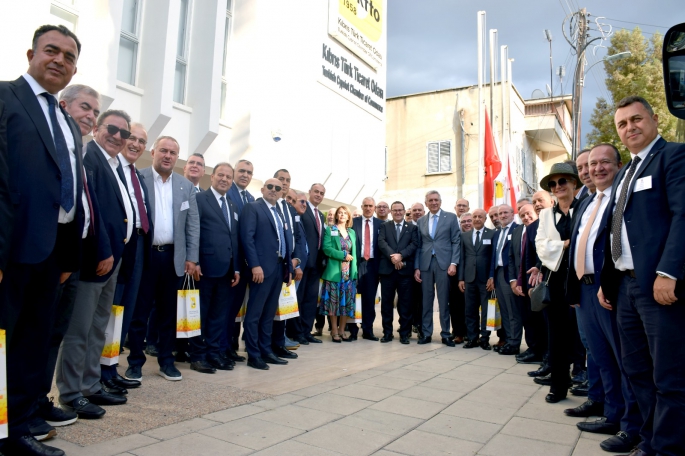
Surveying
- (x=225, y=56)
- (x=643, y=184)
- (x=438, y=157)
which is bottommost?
(x=643, y=184)

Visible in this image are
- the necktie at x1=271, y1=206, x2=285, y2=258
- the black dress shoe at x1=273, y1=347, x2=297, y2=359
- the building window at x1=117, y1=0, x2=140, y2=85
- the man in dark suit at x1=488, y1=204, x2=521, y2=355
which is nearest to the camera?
the necktie at x1=271, y1=206, x2=285, y2=258

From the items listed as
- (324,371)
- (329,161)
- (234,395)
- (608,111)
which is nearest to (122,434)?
(234,395)

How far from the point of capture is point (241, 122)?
35.1ft

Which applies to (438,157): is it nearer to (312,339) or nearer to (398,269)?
(398,269)

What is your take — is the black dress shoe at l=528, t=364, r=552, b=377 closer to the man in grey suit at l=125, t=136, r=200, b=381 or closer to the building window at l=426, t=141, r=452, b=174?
the man in grey suit at l=125, t=136, r=200, b=381

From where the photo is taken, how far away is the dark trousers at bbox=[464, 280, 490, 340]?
759 centimetres

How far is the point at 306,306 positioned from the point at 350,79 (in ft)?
29.4

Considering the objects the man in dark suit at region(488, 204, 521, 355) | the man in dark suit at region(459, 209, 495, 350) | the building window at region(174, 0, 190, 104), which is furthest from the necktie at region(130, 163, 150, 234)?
the building window at region(174, 0, 190, 104)

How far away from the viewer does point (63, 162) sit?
2799 mm

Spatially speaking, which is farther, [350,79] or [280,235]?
[350,79]

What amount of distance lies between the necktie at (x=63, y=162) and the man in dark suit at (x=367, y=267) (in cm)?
556

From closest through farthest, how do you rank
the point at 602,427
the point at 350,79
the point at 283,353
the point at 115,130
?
the point at 602,427
the point at 115,130
the point at 283,353
the point at 350,79

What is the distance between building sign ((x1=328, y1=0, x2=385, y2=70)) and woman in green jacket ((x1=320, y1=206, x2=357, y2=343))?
313 inches

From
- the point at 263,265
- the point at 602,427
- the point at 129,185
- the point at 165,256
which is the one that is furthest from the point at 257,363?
the point at 602,427
